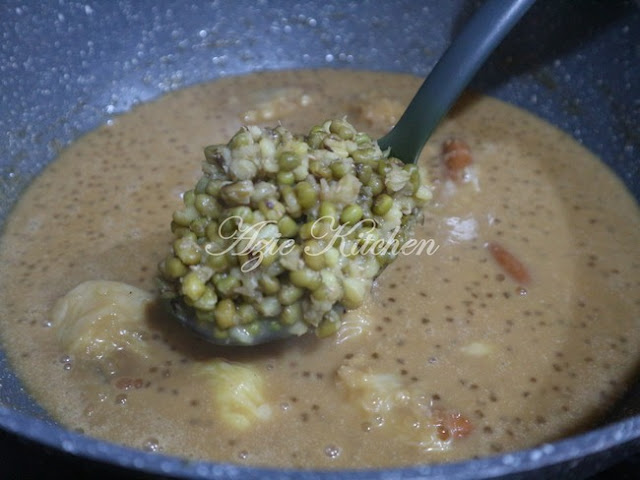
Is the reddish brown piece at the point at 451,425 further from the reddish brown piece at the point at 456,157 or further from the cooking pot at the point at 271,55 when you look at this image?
the cooking pot at the point at 271,55

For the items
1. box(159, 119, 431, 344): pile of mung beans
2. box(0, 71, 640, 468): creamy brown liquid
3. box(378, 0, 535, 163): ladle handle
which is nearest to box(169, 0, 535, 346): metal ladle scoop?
box(378, 0, 535, 163): ladle handle

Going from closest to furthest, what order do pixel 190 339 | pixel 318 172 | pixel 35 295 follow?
pixel 318 172 → pixel 190 339 → pixel 35 295

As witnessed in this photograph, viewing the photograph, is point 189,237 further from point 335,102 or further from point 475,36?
point 335,102

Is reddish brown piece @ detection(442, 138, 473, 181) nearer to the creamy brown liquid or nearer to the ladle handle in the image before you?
the creamy brown liquid

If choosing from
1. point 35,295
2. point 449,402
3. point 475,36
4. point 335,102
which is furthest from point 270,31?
point 449,402

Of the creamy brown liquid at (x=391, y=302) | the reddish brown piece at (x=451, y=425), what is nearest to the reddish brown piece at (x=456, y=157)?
the creamy brown liquid at (x=391, y=302)

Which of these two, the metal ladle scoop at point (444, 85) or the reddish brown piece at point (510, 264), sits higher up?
the metal ladle scoop at point (444, 85)
